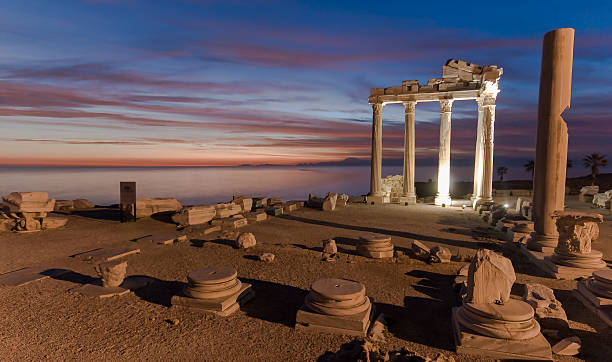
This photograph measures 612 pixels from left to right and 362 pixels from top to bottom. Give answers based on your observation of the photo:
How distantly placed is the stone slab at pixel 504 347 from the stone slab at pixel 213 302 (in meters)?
4.46

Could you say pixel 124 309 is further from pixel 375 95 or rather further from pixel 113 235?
pixel 375 95

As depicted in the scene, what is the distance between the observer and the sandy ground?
5.93 metres

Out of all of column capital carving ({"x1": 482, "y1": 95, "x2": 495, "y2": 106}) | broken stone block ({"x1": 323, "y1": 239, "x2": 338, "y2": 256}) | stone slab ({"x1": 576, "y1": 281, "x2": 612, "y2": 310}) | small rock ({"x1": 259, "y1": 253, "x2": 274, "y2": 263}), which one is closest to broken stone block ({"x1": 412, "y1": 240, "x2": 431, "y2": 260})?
broken stone block ({"x1": 323, "y1": 239, "x2": 338, "y2": 256})

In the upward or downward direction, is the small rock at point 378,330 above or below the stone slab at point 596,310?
below

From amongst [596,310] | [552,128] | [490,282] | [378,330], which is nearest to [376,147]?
[552,128]

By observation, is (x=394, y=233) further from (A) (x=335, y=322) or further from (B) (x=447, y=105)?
(B) (x=447, y=105)

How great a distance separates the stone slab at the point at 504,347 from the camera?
18.5 ft

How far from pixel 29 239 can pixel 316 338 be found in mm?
13348

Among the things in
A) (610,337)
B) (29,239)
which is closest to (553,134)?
(610,337)

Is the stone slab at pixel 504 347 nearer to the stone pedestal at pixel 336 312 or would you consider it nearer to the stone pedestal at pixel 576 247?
the stone pedestal at pixel 336 312

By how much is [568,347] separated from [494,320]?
118 cm

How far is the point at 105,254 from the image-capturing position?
1130 cm

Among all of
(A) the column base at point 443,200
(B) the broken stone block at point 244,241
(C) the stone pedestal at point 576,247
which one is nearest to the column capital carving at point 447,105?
(A) the column base at point 443,200

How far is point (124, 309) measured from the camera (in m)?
7.39
